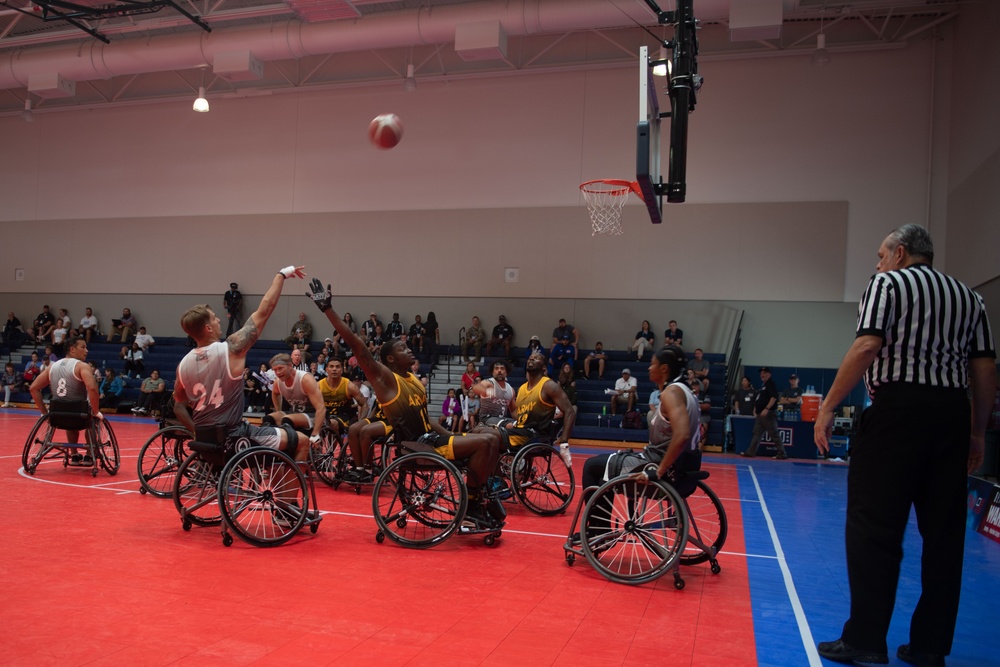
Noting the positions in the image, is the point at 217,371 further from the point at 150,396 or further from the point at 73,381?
the point at 150,396

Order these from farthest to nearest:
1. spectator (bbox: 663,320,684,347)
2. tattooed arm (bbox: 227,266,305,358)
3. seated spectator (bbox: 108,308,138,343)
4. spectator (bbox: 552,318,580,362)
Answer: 1. seated spectator (bbox: 108,308,138,343)
2. spectator (bbox: 552,318,580,362)
3. spectator (bbox: 663,320,684,347)
4. tattooed arm (bbox: 227,266,305,358)

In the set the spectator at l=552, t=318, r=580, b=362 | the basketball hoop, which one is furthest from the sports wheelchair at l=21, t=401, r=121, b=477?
the basketball hoop

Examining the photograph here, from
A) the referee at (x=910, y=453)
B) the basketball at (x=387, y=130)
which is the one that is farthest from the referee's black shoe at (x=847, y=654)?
the basketball at (x=387, y=130)

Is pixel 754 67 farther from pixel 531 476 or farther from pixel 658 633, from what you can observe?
pixel 658 633

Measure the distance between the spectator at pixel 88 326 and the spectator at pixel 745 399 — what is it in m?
16.8

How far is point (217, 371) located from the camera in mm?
5105

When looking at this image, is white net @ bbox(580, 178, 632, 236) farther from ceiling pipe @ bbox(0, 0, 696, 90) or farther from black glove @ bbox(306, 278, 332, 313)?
black glove @ bbox(306, 278, 332, 313)

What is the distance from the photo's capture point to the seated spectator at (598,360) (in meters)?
16.8

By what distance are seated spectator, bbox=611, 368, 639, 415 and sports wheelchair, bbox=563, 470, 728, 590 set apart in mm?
10231

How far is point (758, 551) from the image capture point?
18.8 feet

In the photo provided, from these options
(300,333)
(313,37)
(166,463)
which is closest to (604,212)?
(313,37)

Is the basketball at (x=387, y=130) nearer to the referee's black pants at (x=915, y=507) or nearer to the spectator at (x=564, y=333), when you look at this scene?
the referee's black pants at (x=915, y=507)

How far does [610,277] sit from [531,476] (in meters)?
11.8

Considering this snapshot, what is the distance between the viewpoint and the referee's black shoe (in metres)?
3.26
